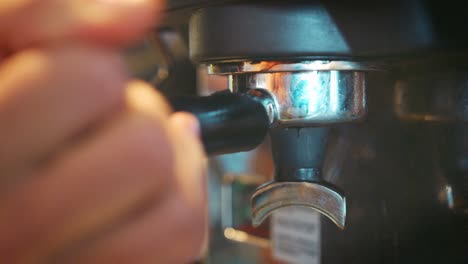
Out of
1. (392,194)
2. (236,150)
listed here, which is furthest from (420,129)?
(236,150)

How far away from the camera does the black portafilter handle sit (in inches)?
8.9

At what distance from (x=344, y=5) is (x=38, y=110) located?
0.19m

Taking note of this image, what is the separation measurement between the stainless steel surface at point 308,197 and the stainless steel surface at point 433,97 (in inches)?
4.1

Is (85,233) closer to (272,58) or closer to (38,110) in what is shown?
(38,110)

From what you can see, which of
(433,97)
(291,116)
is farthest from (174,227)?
(433,97)

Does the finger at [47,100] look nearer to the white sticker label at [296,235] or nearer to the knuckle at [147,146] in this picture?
the knuckle at [147,146]

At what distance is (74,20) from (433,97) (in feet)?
0.90

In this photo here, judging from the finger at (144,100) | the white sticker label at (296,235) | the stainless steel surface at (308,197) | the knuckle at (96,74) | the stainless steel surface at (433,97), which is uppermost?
the knuckle at (96,74)

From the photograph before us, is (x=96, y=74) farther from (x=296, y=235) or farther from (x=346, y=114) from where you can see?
(x=296, y=235)

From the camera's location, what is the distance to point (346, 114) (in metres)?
0.29

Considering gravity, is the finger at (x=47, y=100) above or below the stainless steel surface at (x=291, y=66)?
above

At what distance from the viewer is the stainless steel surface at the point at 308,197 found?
306mm

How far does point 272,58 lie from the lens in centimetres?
28

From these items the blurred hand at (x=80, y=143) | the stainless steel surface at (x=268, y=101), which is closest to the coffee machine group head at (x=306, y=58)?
the stainless steel surface at (x=268, y=101)
